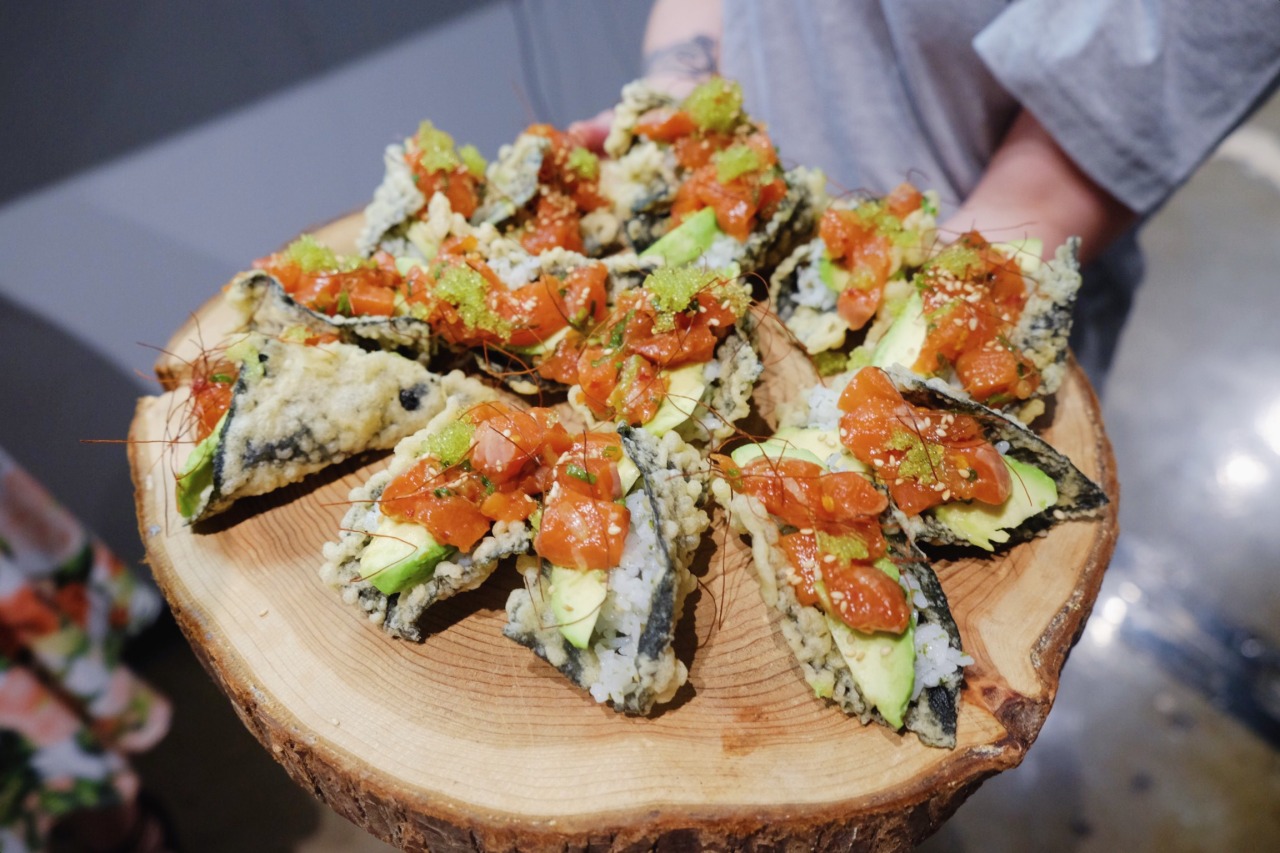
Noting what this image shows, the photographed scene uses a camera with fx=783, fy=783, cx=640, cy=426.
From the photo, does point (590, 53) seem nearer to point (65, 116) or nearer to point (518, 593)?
point (65, 116)

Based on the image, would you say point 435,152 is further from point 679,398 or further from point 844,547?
point 844,547

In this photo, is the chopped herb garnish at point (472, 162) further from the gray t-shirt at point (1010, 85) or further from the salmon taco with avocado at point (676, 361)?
the gray t-shirt at point (1010, 85)

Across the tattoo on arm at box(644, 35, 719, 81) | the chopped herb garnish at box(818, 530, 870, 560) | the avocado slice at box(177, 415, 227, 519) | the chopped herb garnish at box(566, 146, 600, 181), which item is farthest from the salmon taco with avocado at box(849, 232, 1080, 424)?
the avocado slice at box(177, 415, 227, 519)

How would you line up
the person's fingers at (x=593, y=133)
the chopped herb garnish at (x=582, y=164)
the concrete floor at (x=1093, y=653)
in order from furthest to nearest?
the concrete floor at (x=1093, y=653), the person's fingers at (x=593, y=133), the chopped herb garnish at (x=582, y=164)

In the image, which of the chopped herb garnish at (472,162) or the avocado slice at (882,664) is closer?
the avocado slice at (882,664)

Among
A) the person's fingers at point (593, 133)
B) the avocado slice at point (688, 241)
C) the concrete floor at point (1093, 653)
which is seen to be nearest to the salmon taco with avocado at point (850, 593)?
the avocado slice at point (688, 241)

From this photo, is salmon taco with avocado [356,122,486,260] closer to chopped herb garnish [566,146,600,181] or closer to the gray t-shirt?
chopped herb garnish [566,146,600,181]

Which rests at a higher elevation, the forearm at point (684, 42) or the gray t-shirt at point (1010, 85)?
the forearm at point (684, 42)

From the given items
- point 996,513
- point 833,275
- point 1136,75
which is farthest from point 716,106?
point 996,513
